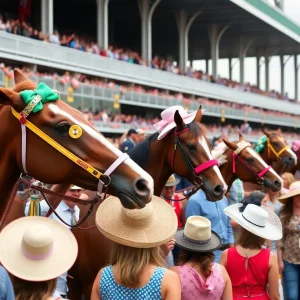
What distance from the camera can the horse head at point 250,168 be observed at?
25.0 ft

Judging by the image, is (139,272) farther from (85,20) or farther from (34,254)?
(85,20)

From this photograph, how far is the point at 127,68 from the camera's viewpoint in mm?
27656

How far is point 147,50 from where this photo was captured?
116ft

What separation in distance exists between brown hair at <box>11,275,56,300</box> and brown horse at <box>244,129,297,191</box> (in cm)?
796

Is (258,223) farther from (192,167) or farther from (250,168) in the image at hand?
(250,168)

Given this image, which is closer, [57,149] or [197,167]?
[57,149]

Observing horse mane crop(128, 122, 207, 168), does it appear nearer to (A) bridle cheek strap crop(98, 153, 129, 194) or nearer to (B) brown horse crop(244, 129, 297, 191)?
(A) bridle cheek strap crop(98, 153, 129, 194)

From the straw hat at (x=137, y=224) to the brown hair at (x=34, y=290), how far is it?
57 cm

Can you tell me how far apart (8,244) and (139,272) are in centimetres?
75

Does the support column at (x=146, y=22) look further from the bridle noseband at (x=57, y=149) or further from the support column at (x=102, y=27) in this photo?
the bridle noseband at (x=57, y=149)

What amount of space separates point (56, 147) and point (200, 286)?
4.56 feet

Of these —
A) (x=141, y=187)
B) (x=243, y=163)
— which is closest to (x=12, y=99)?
(x=141, y=187)

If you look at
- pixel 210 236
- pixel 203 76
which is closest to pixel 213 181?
pixel 210 236

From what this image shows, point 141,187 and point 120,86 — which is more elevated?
point 141,187
